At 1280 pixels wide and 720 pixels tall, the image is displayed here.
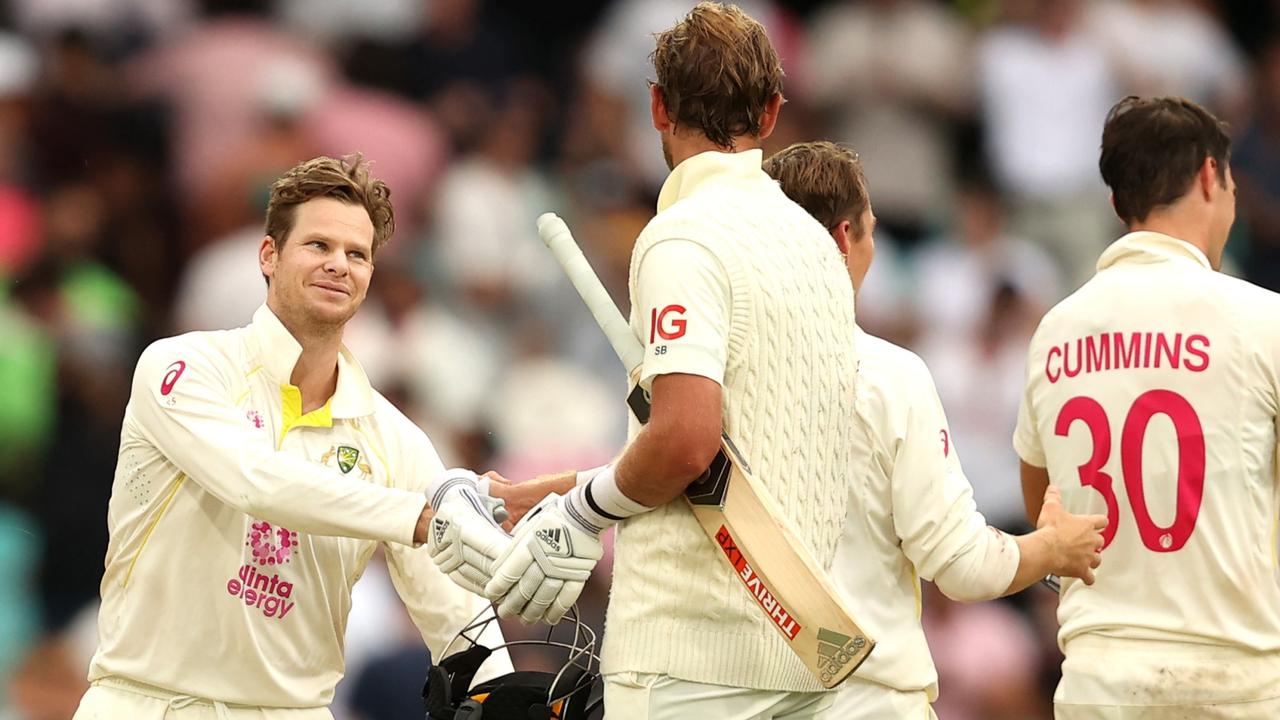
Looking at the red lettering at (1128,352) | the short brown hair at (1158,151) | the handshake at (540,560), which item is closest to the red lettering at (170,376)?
the handshake at (540,560)

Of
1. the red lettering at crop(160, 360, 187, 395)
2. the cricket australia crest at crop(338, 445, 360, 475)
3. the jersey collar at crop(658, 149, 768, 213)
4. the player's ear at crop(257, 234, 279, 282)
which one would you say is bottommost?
the cricket australia crest at crop(338, 445, 360, 475)

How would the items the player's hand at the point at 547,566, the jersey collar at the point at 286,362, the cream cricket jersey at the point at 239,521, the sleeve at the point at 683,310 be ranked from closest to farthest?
the sleeve at the point at 683,310 → the player's hand at the point at 547,566 → the cream cricket jersey at the point at 239,521 → the jersey collar at the point at 286,362

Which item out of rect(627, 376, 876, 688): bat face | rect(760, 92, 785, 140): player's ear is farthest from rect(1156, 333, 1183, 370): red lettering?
rect(627, 376, 876, 688): bat face

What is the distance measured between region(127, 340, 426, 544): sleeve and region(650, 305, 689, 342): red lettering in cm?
104

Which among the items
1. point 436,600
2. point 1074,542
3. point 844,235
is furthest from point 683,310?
point 436,600

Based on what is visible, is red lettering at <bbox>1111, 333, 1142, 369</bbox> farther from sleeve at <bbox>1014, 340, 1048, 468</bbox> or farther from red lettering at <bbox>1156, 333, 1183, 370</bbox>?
sleeve at <bbox>1014, 340, 1048, 468</bbox>

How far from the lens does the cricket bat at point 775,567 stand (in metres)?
3.80

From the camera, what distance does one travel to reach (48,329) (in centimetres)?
894

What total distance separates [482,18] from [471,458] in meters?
3.19

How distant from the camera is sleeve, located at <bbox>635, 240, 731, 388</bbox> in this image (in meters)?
3.76

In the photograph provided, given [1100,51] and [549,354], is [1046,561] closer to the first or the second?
[549,354]

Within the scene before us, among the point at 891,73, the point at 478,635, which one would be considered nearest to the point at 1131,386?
the point at 478,635

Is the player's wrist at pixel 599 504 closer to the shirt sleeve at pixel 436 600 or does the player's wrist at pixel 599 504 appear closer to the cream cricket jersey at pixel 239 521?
the cream cricket jersey at pixel 239 521

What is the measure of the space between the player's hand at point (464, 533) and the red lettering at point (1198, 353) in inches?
72.8
